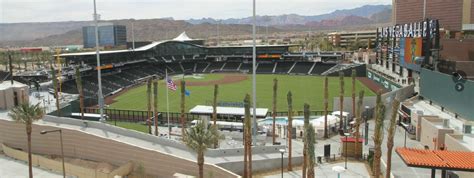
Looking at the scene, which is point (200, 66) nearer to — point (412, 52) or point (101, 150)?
point (412, 52)

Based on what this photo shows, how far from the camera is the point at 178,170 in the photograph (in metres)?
29.1

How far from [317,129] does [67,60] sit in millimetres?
64328

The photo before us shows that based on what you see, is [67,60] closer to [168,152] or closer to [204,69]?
[204,69]

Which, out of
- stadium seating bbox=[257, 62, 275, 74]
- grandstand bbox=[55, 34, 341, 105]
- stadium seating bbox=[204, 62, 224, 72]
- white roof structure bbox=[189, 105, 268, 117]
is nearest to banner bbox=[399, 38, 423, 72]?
white roof structure bbox=[189, 105, 268, 117]

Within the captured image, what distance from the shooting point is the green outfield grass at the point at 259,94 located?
6103 centimetres

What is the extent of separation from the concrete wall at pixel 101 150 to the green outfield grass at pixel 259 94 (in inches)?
859

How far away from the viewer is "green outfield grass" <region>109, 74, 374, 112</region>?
200ft

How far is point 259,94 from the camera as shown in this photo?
7162 cm

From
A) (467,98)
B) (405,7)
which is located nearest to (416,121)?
(467,98)

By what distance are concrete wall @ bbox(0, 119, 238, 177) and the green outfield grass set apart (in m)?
21.8

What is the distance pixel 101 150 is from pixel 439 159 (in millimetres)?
24393

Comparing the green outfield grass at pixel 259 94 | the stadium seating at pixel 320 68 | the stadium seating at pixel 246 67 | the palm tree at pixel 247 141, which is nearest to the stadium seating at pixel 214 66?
the stadium seating at pixel 246 67

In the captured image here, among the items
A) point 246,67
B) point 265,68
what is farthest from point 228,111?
point 246,67

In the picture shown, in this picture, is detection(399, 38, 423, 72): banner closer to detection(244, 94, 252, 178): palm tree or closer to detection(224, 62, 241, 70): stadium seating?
detection(244, 94, 252, 178): palm tree
